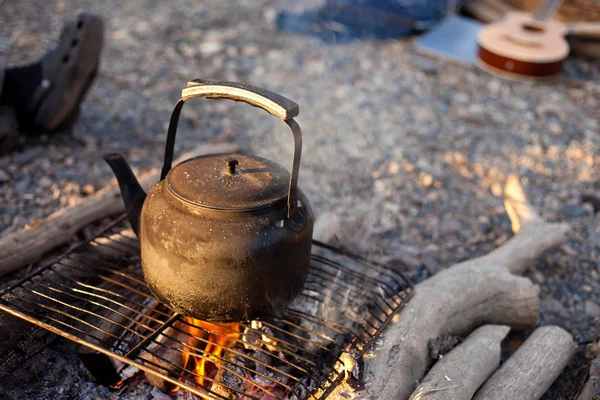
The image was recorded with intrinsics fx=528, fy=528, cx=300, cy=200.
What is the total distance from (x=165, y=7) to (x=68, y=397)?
5.78 metres

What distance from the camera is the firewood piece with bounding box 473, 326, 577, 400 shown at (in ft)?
7.04

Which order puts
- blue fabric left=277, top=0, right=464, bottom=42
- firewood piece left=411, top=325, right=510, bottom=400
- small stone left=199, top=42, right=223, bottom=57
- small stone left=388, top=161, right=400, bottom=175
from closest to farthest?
firewood piece left=411, top=325, right=510, bottom=400
small stone left=388, top=161, right=400, bottom=175
small stone left=199, top=42, right=223, bottom=57
blue fabric left=277, top=0, right=464, bottom=42

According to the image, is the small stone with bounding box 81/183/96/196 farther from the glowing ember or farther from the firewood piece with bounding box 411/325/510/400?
the firewood piece with bounding box 411/325/510/400

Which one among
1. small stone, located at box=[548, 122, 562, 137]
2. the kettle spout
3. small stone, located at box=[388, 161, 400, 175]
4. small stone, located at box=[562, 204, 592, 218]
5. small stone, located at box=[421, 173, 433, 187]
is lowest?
small stone, located at box=[388, 161, 400, 175]

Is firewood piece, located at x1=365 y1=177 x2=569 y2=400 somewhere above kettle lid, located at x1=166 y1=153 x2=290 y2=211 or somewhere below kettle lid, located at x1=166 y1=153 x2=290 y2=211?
below

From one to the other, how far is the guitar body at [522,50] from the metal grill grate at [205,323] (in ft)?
12.4

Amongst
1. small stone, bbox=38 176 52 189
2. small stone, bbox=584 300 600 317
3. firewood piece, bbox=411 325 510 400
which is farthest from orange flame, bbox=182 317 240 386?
small stone, bbox=584 300 600 317

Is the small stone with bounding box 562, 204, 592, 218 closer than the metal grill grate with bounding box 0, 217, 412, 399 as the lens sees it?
No

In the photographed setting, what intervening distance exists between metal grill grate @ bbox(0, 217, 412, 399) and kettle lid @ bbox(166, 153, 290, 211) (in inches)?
20.2

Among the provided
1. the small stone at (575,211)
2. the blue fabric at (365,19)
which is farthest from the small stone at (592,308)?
the blue fabric at (365,19)

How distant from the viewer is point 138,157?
4.04 m

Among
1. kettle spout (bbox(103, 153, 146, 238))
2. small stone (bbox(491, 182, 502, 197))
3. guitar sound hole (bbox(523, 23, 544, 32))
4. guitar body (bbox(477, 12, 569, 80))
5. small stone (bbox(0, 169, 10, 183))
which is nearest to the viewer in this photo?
kettle spout (bbox(103, 153, 146, 238))

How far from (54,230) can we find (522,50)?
193 inches

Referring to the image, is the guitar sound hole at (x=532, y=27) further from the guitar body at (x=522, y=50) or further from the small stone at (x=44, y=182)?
the small stone at (x=44, y=182)
